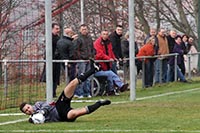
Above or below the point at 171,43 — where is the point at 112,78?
below

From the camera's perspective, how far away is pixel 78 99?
69.9 feet

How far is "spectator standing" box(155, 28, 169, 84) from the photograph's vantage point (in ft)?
88.8

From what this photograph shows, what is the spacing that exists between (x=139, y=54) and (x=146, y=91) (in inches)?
90.7

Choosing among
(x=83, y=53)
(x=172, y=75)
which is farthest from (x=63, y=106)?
(x=172, y=75)

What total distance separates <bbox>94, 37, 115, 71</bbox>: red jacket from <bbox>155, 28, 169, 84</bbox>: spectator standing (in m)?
3.98

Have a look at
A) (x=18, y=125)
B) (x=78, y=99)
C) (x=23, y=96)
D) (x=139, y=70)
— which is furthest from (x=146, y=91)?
(x=18, y=125)

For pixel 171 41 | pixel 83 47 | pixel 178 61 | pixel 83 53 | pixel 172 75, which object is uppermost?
pixel 171 41

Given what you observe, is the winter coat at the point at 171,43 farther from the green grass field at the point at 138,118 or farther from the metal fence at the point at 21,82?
the metal fence at the point at 21,82

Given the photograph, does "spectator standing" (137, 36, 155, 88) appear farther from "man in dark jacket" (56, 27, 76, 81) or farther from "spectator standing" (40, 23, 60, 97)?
"spectator standing" (40, 23, 60, 97)

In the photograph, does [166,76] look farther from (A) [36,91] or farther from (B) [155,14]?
(B) [155,14]

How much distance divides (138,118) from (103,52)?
8.32m

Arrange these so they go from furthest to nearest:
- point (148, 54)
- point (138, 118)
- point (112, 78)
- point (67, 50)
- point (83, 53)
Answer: point (148, 54) < point (112, 78) < point (83, 53) < point (67, 50) < point (138, 118)

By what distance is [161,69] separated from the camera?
89.7 feet

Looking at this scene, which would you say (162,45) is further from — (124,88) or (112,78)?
(112,78)
